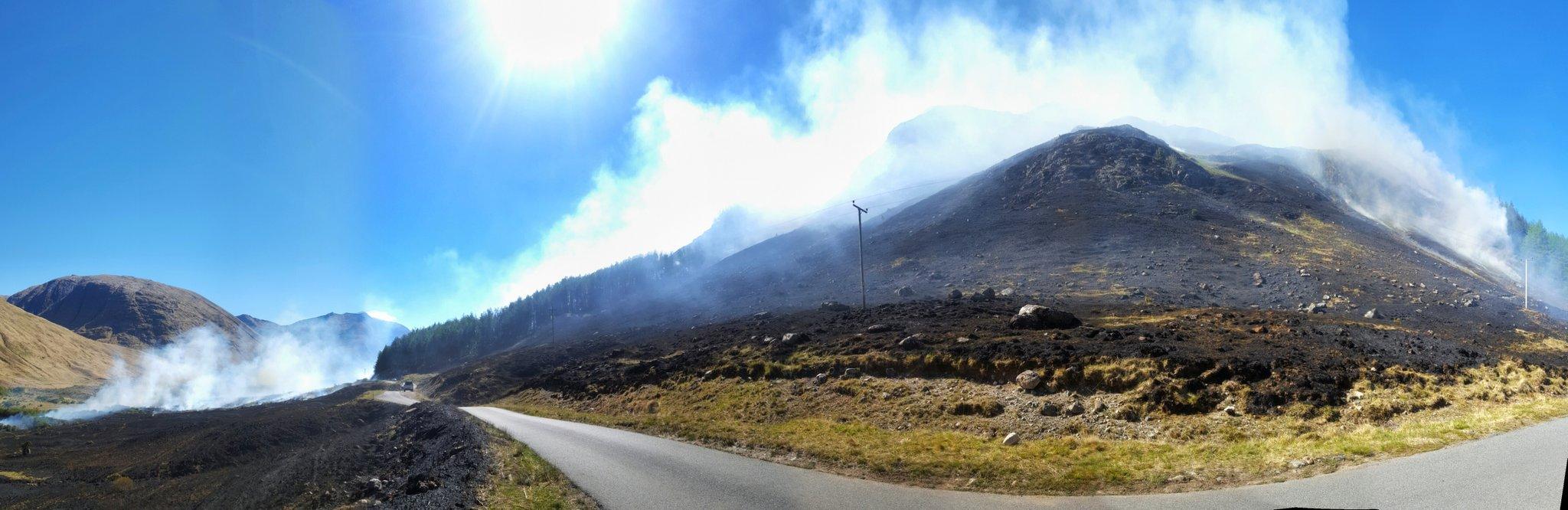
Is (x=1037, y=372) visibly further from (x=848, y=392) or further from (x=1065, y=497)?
(x=1065, y=497)

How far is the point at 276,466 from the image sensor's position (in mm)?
20719

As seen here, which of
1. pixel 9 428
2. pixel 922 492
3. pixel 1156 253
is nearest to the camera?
pixel 922 492

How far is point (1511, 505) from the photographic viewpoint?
779cm

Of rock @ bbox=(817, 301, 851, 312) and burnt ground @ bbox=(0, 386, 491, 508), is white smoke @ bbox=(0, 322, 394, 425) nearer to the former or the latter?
burnt ground @ bbox=(0, 386, 491, 508)

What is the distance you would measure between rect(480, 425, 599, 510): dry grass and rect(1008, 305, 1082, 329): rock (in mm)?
22438

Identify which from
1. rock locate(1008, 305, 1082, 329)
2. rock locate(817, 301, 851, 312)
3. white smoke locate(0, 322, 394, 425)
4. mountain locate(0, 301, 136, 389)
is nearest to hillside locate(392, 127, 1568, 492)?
rock locate(1008, 305, 1082, 329)

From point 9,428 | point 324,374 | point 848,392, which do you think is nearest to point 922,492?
point 848,392

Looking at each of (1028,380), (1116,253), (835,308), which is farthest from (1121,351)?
(1116,253)

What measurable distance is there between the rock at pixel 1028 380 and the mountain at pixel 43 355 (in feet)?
518

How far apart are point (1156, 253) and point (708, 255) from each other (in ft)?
422

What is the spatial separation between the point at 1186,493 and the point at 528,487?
13.8 m

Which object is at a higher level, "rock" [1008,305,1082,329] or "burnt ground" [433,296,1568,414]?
"rock" [1008,305,1082,329]

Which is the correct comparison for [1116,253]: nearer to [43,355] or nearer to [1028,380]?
[1028,380]

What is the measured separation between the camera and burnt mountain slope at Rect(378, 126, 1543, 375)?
43.5 meters
